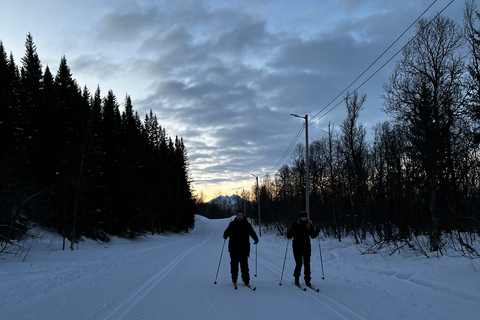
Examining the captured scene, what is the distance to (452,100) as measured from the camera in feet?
47.6

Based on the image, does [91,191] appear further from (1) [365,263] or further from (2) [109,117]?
(1) [365,263]

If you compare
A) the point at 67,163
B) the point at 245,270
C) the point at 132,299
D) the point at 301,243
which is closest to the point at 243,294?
the point at 245,270

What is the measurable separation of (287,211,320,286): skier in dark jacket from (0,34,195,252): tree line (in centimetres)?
1272

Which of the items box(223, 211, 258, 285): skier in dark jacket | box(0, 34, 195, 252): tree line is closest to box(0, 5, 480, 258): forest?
box(0, 34, 195, 252): tree line

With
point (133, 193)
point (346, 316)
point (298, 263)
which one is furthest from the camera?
point (133, 193)

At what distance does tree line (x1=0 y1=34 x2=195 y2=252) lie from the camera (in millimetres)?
19112

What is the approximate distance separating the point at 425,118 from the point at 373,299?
10.2m

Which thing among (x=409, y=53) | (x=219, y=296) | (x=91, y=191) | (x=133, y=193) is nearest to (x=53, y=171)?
(x=91, y=191)

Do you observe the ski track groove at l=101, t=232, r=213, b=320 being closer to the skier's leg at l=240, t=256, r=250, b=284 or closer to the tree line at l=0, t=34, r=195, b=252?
the skier's leg at l=240, t=256, r=250, b=284

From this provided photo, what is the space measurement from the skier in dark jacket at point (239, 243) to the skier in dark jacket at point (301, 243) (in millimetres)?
1132

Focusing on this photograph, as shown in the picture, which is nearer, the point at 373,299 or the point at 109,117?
the point at 373,299

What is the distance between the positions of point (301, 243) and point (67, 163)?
71.3 feet

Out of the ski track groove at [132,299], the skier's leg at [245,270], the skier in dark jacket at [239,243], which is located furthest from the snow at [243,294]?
the skier in dark jacket at [239,243]

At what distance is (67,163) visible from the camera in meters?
24.4
